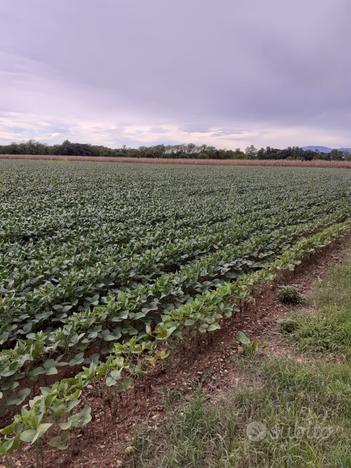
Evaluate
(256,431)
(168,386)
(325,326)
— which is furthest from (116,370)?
(325,326)

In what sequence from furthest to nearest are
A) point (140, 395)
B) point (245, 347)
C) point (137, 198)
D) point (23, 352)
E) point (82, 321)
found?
point (137, 198) → point (245, 347) → point (82, 321) → point (140, 395) → point (23, 352)

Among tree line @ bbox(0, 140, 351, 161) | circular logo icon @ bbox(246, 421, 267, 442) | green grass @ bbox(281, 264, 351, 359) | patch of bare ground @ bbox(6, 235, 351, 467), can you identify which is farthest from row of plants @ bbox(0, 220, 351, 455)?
tree line @ bbox(0, 140, 351, 161)

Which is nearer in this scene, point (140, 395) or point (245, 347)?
point (140, 395)

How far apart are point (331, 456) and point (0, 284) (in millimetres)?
3853

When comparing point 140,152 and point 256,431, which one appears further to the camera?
point 140,152

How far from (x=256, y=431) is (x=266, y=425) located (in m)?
0.11

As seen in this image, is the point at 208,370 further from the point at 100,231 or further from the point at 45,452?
the point at 100,231

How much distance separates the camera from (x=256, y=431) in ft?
7.22

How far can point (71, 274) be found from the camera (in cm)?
420

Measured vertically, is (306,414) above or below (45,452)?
above

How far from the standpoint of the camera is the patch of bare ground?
7.14 feet

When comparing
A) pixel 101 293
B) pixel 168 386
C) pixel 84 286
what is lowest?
pixel 168 386

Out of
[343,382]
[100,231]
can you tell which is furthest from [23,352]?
[100,231]

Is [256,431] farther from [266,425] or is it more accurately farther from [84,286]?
[84,286]
